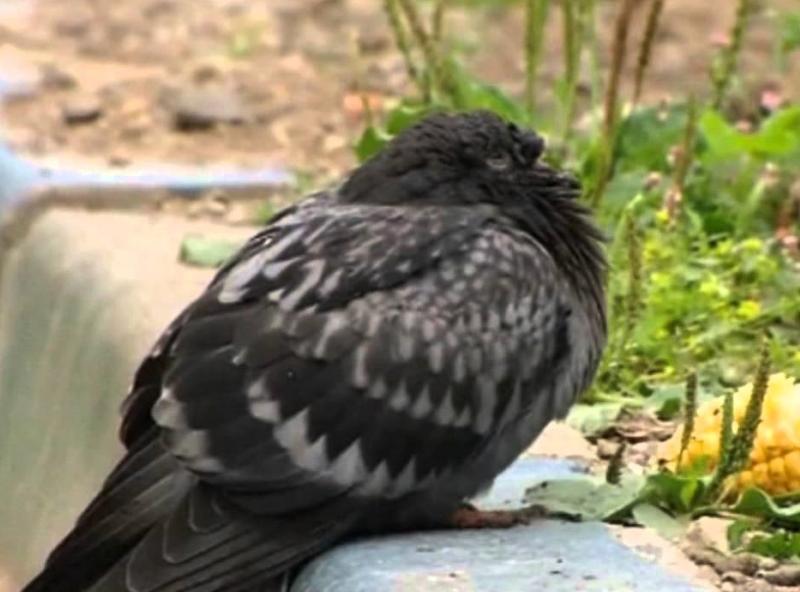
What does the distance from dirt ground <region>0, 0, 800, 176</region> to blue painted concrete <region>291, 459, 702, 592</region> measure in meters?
3.00

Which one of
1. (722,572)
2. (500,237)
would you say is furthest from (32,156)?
(722,572)

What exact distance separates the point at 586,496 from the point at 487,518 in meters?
0.20

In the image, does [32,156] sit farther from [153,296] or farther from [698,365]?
[698,365]

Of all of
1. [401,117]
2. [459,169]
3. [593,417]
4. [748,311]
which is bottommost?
[593,417]

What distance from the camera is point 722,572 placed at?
12.6 feet

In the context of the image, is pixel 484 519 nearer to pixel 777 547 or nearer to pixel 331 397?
pixel 331 397

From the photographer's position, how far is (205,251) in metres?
5.75

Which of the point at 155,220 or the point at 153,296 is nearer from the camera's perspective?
the point at 153,296

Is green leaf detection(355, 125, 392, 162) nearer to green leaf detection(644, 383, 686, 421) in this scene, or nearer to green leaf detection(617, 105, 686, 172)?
green leaf detection(617, 105, 686, 172)

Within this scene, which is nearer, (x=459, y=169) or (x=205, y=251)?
(x=459, y=169)

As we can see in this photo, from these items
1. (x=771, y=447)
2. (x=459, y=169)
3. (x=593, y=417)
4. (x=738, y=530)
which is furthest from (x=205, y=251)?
(x=738, y=530)

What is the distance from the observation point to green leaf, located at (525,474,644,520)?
13.3 feet

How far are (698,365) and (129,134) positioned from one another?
268 centimetres

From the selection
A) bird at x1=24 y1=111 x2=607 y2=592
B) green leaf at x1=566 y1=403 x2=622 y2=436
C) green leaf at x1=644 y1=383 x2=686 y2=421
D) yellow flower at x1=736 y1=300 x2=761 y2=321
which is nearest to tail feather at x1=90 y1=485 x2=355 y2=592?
bird at x1=24 y1=111 x2=607 y2=592
